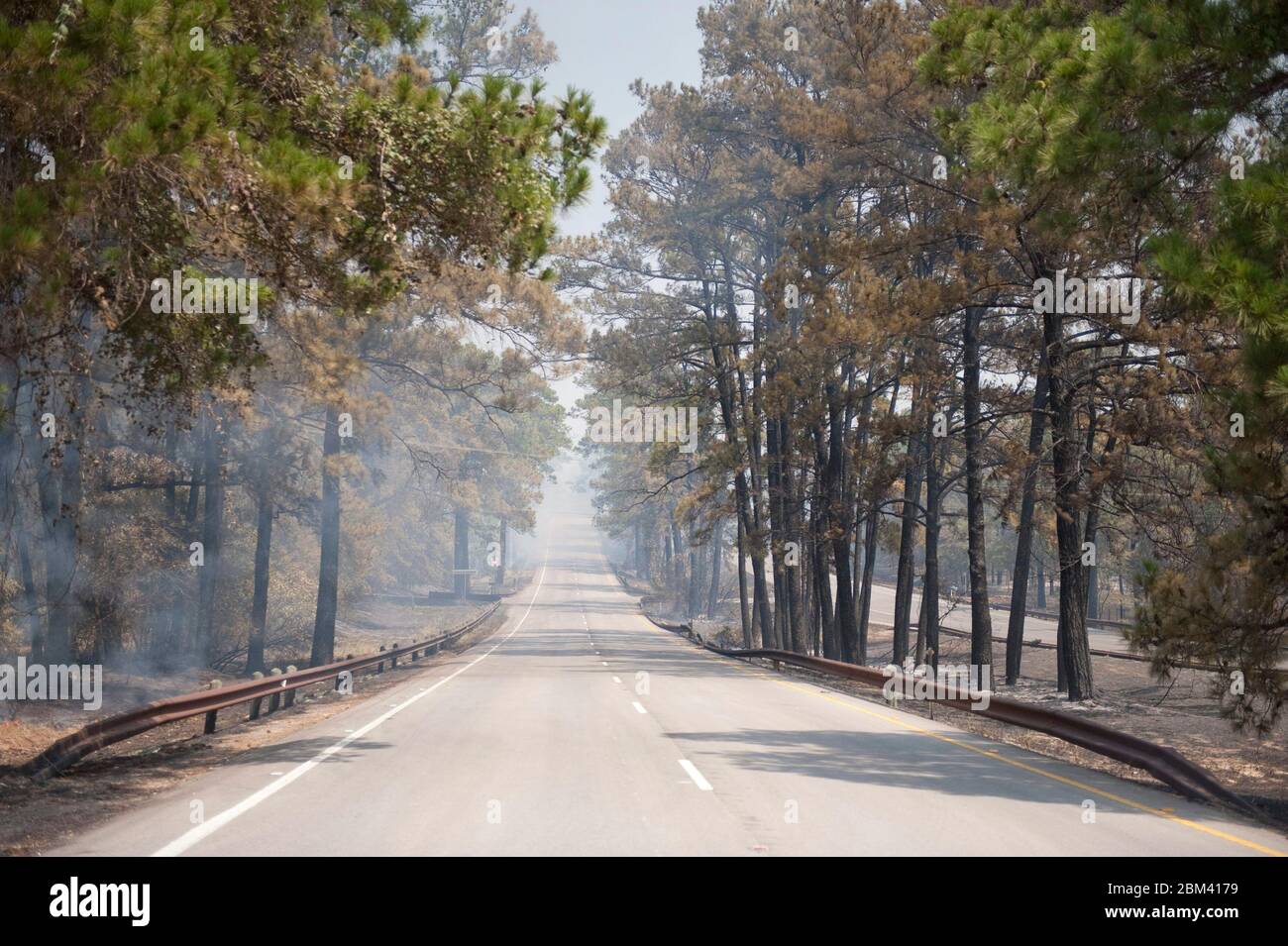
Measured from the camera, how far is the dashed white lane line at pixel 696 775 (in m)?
9.95

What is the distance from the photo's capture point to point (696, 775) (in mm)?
10688

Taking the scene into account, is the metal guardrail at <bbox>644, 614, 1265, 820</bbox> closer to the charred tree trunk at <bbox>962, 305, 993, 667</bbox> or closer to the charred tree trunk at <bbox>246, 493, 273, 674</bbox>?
the charred tree trunk at <bbox>962, 305, 993, 667</bbox>

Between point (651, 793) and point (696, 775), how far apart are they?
4.02ft

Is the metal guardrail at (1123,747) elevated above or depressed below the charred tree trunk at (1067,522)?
below

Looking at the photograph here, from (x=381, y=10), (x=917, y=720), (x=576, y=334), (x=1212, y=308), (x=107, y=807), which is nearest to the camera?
(x=1212, y=308)

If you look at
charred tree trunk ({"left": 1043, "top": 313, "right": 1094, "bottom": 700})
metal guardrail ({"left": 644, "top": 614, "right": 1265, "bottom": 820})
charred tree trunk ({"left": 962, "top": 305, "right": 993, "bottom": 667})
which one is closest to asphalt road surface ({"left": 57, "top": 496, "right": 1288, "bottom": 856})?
metal guardrail ({"left": 644, "top": 614, "right": 1265, "bottom": 820})

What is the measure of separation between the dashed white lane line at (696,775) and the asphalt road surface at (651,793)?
0.07 m

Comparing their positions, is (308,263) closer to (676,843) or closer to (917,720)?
(676,843)

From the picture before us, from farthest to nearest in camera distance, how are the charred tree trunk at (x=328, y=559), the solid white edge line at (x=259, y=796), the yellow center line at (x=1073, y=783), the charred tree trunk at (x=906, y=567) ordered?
the charred tree trunk at (x=328, y=559)
the charred tree trunk at (x=906, y=567)
the yellow center line at (x=1073, y=783)
the solid white edge line at (x=259, y=796)

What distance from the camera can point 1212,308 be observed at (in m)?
8.95

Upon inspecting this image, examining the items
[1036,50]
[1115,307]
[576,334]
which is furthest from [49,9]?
[576,334]

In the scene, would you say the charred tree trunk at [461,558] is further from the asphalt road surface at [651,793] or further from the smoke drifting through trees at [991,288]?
the asphalt road surface at [651,793]

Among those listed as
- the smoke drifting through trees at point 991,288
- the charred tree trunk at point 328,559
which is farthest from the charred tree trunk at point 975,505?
the charred tree trunk at point 328,559

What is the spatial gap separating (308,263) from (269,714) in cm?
1052
